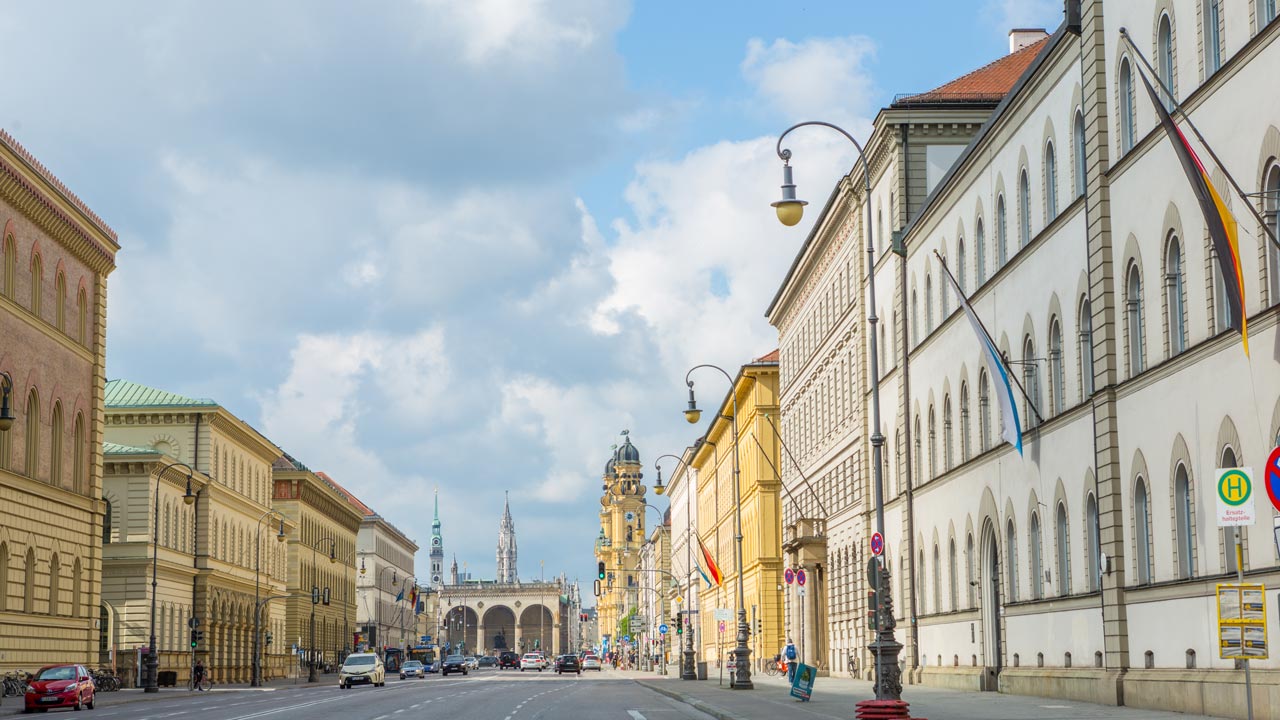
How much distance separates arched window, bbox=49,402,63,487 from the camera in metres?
60.0

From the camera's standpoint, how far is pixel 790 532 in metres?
79.2

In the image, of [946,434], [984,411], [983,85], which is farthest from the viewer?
[983,85]

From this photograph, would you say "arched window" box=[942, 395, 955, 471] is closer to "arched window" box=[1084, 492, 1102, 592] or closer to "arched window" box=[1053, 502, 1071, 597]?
"arched window" box=[1053, 502, 1071, 597]

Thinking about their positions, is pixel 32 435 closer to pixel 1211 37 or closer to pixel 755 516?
pixel 1211 37

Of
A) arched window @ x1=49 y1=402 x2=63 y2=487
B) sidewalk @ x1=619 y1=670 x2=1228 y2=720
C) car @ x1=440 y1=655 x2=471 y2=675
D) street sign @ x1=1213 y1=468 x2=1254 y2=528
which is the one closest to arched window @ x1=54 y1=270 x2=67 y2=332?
arched window @ x1=49 y1=402 x2=63 y2=487

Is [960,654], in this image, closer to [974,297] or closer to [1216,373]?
[974,297]

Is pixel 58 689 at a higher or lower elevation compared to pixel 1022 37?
lower

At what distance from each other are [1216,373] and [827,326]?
44782 mm

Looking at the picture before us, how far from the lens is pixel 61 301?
61.5 m

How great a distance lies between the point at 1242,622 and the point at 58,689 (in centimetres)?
3582

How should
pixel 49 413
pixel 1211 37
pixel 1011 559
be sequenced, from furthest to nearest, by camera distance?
pixel 49 413 → pixel 1011 559 → pixel 1211 37

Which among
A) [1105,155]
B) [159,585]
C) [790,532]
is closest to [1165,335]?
[1105,155]

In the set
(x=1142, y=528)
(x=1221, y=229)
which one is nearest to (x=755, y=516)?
(x=1142, y=528)

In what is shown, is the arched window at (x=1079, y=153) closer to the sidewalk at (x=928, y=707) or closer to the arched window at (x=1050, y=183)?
the arched window at (x=1050, y=183)
